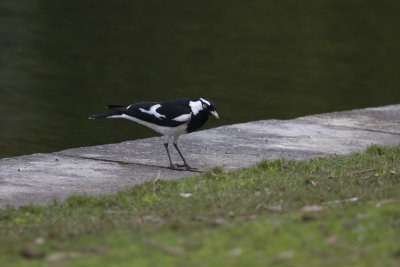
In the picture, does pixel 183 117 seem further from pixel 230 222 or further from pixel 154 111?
pixel 230 222

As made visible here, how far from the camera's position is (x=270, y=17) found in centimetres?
2817

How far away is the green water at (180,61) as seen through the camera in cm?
1350

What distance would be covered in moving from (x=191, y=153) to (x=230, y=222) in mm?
3250

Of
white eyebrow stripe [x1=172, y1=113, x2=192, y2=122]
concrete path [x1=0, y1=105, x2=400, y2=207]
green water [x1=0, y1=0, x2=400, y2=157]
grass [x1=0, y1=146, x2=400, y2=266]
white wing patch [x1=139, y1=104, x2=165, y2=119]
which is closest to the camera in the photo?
grass [x1=0, y1=146, x2=400, y2=266]

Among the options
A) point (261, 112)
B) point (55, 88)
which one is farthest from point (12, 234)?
point (55, 88)

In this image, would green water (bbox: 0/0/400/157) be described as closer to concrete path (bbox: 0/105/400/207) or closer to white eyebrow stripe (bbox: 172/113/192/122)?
concrete path (bbox: 0/105/400/207)

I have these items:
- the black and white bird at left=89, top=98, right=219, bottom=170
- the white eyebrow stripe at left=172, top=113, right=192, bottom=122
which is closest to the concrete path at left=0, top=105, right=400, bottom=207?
the black and white bird at left=89, top=98, right=219, bottom=170

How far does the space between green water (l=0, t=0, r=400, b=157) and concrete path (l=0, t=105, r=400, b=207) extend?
2634 millimetres

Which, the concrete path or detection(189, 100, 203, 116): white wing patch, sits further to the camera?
detection(189, 100, 203, 116): white wing patch

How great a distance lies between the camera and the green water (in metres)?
13.5

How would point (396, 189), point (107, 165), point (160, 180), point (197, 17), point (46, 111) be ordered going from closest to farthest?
point (396, 189), point (160, 180), point (107, 165), point (46, 111), point (197, 17)

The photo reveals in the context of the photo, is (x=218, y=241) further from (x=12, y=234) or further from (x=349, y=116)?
(x=349, y=116)

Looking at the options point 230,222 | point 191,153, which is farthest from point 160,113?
point 230,222

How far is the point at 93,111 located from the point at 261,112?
2847 mm
